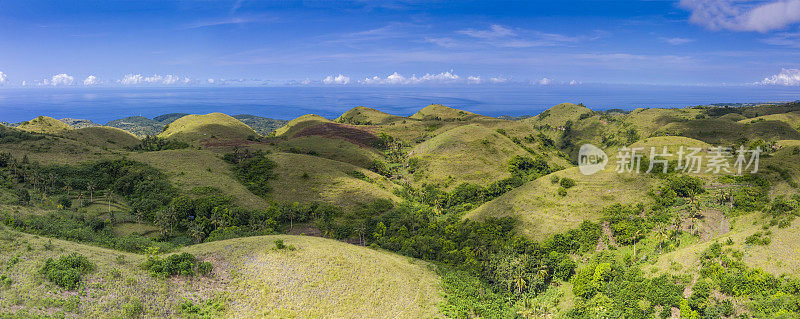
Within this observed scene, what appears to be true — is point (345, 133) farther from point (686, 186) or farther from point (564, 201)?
point (686, 186)

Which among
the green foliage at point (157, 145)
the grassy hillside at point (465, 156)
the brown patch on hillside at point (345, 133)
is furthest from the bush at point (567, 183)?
the green foliage at point (157, 145)

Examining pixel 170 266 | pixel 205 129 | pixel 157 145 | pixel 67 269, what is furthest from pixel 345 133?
pixel 67 269

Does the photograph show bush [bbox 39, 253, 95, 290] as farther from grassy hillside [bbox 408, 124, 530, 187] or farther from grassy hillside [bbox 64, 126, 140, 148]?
grassy hillside [bbox 64, 126, 140, 148]

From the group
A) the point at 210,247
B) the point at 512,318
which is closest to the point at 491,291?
the point at 512,318

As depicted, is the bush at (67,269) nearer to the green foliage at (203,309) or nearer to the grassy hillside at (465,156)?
the green foliage at (203,309)

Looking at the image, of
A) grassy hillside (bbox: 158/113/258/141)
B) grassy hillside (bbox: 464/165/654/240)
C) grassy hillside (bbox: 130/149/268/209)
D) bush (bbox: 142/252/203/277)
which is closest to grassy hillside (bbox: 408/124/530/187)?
grassy hillside (bbox: 464/165/654/240)

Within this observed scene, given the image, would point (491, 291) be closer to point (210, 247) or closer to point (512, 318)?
point (512, 318)
